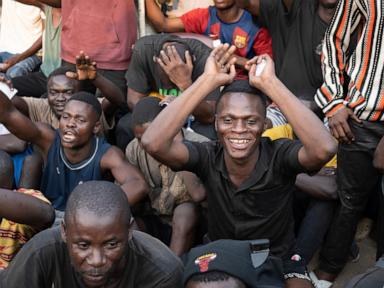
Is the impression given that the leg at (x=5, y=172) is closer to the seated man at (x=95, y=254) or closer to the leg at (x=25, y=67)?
the seated man at (x=95, y=254)

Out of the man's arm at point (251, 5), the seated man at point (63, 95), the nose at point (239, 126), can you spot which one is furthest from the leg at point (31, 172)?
the man's arm at point (251, 5)

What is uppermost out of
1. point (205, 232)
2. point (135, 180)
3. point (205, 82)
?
point (205, 82)

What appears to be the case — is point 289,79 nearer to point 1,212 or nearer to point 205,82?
point 205,82

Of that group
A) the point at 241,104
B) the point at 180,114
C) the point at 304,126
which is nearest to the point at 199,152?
the point at 180,114

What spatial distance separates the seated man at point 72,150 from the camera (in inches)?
163

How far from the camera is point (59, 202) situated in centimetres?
421

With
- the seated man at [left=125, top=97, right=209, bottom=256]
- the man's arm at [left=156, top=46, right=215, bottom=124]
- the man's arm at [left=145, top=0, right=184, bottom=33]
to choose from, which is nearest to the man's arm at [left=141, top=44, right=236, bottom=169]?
the seated man at [left=125, top=97, right=209, bottom=256]

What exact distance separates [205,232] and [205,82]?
3.58 ft

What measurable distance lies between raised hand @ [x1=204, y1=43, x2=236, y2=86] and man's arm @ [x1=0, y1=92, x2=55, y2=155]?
1.44m

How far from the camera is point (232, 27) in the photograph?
17.2 ft

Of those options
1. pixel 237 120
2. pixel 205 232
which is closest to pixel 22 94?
pixel 205 232

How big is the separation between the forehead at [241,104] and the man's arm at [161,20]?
244 cm

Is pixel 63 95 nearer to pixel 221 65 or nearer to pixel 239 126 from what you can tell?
pixel 221 65

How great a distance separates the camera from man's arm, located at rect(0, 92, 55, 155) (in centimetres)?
412
